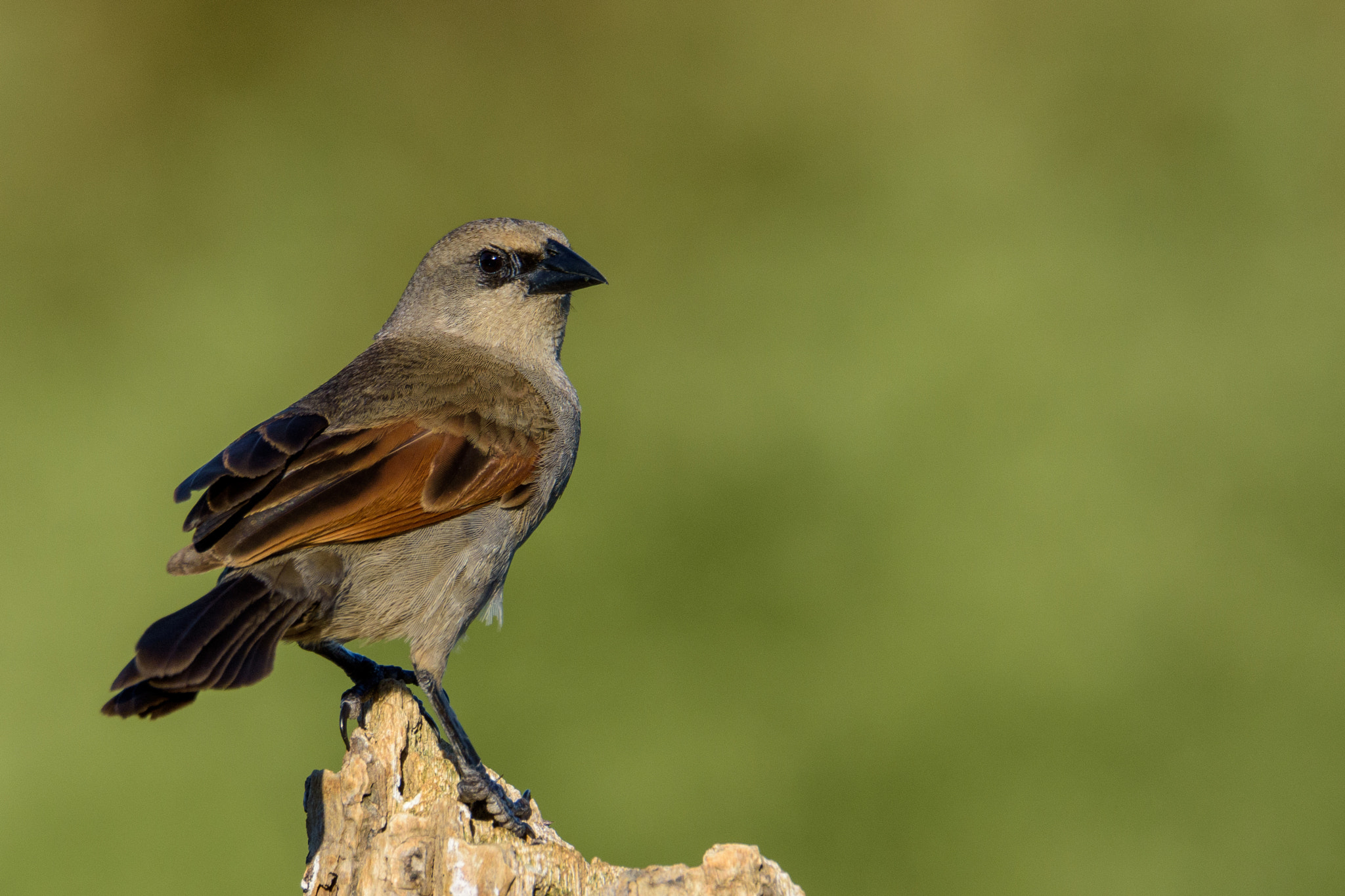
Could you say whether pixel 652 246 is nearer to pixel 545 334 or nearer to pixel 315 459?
pixel 545 334

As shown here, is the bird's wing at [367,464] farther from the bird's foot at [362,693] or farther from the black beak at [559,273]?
the bird's foot at [362,693]

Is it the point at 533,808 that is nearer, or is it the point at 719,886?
the point at 719,886

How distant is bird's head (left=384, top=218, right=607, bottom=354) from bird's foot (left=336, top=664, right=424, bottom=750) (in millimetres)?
1168

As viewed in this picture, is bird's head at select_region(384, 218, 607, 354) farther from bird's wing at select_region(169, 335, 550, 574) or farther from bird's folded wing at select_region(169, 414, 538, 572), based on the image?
bird's folded wing at select_region(169, 414, 538, 572)

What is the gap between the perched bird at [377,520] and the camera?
11.3 feet

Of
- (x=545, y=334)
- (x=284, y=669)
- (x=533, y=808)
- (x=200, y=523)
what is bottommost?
(x=284, y=669)

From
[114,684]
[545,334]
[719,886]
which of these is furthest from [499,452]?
[719,886]

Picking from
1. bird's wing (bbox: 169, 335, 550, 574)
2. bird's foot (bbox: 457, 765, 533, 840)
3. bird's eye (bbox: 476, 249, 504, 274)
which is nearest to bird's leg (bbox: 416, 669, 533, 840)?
bird's foot (bbox: 457, 765, 533, 840)

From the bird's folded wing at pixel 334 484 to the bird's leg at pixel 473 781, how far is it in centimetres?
54

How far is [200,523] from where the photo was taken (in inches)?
146

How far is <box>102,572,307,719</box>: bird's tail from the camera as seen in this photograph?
3230mm

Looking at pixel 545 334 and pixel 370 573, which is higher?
pixel 545 334

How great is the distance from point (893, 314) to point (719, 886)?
5.21 m

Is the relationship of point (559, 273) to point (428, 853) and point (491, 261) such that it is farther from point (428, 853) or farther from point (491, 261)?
point (428, 853)
